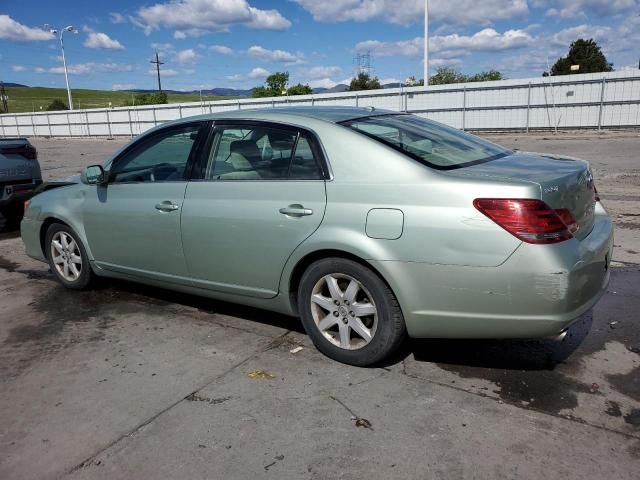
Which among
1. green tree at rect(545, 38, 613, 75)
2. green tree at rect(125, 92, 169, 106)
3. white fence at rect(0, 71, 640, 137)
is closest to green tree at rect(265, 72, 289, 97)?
green tree at rect(125, 92, 169, 106)

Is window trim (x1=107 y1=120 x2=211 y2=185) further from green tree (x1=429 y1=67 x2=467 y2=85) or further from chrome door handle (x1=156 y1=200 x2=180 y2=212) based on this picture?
green tree (x1=429 y1=67 x2=467 y2=85)

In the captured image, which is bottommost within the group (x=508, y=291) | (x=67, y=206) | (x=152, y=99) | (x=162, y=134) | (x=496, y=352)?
(x=496, y=352)

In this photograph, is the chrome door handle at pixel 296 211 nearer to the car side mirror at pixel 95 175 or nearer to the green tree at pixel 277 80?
the car side mirror at pixel 95 175

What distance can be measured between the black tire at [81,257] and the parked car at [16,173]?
3387 millimetres

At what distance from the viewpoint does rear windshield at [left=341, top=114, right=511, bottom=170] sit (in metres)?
3.41

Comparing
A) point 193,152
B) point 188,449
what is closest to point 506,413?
point 188,449

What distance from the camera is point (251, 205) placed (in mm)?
3705

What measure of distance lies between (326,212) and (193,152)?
137 cm

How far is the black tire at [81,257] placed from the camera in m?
5.02

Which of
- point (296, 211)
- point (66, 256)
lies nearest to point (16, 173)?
point (66, 256)

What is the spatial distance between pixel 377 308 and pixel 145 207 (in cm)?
211

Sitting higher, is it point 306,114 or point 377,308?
point 306,114

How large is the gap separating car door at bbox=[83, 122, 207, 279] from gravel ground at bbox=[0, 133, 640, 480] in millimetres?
515

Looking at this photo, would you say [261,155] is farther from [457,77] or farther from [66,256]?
[457,77]
